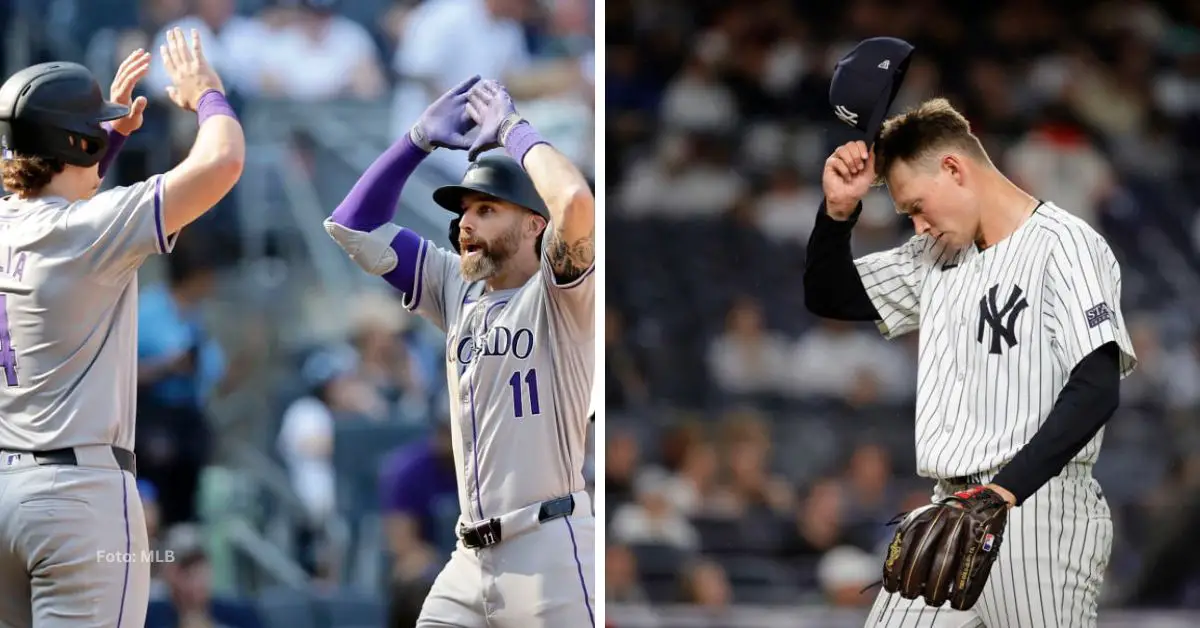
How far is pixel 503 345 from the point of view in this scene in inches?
119

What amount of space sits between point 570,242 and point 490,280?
1.12 ft

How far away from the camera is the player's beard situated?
3.05m

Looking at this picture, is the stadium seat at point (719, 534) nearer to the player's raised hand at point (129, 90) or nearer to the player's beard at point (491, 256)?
the player's beard at point (491, 256)

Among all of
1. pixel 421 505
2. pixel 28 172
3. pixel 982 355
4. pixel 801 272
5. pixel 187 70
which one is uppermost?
pixel 187 70

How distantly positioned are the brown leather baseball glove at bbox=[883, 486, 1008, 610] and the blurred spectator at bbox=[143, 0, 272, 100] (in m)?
4.08

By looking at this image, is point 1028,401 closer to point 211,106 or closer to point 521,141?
point 521,141

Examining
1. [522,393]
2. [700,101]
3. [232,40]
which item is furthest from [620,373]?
[522,393]

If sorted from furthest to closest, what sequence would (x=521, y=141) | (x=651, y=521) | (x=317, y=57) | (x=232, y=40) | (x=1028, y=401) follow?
(x=317, y=57), (x=232, y=40), (x=651, y=521), (x=521, y=141), (x=1028, y=401)

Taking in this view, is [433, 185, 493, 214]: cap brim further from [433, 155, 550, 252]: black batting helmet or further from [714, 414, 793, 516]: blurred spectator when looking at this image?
[714, 414, 793, 516]: blurred spectator

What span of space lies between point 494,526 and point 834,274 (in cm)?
86

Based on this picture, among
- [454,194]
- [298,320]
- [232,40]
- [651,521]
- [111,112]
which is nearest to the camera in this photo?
[111,112]

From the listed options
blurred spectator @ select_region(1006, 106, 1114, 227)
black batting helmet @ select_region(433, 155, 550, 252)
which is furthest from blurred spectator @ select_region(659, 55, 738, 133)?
black batting helmet @ select_region(433, 155, 550, 252)

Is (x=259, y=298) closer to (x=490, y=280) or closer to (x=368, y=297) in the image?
(x=368, y=297)

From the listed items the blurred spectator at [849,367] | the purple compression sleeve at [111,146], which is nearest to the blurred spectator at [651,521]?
the blurred spectator at [849,367]
